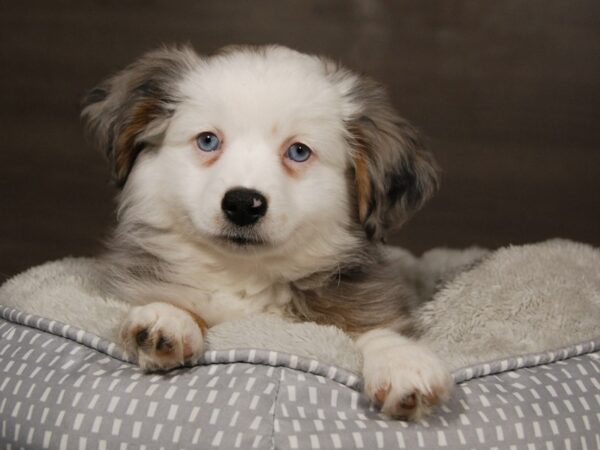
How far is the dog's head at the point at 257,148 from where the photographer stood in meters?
2.04

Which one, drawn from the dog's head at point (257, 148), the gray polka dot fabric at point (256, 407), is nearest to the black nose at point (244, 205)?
the dog's head at point (257, 148)

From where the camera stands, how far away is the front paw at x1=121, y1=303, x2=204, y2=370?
1813 millimetres

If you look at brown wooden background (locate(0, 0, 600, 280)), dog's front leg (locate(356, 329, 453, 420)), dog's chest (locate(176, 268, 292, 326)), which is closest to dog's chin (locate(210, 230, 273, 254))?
dog's chest (locate(176, 268, 292, 326))

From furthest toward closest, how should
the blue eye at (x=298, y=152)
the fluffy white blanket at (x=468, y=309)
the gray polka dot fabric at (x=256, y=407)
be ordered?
the blue eye at (x=298, y=152) < the fluffy white blanket at (x=468, y=309) < the gray polka dot fabric at (x=256, y=407)

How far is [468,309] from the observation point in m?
2.36

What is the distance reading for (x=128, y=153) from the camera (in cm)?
228

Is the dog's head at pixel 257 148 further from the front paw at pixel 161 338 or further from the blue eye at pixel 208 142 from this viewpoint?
the front paw at pixel 161 338

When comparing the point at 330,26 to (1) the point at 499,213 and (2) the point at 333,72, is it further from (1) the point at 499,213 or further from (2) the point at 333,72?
(2) the point at 333,72

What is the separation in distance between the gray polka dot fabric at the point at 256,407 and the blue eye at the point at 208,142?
1.62 feet

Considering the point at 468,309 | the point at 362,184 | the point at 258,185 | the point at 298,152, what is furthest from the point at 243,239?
the point at 468,309

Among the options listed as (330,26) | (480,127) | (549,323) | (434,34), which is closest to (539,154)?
(480,127)

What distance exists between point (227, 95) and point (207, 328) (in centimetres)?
53

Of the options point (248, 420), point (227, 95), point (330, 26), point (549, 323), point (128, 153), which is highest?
point (330, 26)

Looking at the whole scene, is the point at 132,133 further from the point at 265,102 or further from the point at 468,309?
the point at 468,309
